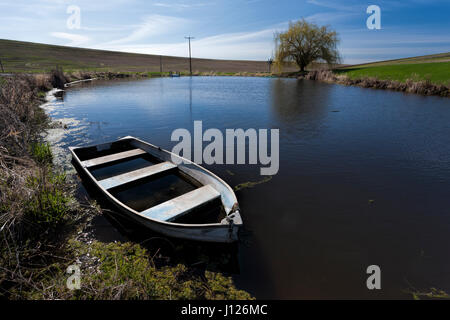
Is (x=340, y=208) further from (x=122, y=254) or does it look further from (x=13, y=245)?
(x=13, y=245)

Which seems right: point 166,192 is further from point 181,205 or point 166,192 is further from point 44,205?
point 44,205

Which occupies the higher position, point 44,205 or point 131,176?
point 131,176

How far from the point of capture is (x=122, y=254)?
213 inches

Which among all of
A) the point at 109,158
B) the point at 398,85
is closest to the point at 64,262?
the point at 109,158

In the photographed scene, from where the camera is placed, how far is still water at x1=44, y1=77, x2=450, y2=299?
5012 mm

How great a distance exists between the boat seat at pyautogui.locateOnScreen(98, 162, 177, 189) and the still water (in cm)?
239

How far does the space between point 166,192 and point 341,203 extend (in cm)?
613

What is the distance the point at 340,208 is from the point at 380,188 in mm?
2421

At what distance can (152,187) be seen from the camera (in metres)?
8.52

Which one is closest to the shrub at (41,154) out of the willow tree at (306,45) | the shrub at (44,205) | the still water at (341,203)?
the still water at (341,203)

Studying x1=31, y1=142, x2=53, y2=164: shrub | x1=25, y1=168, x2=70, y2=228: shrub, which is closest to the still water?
x1=31, y1=142, x2=53, y2=164: shrub

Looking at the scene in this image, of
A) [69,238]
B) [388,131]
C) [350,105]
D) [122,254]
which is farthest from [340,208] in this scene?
[350,105]

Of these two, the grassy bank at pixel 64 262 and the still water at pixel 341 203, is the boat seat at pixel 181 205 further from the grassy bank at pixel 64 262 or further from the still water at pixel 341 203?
the still water at pixel 341 203

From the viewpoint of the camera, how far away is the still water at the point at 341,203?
16.4 feet
